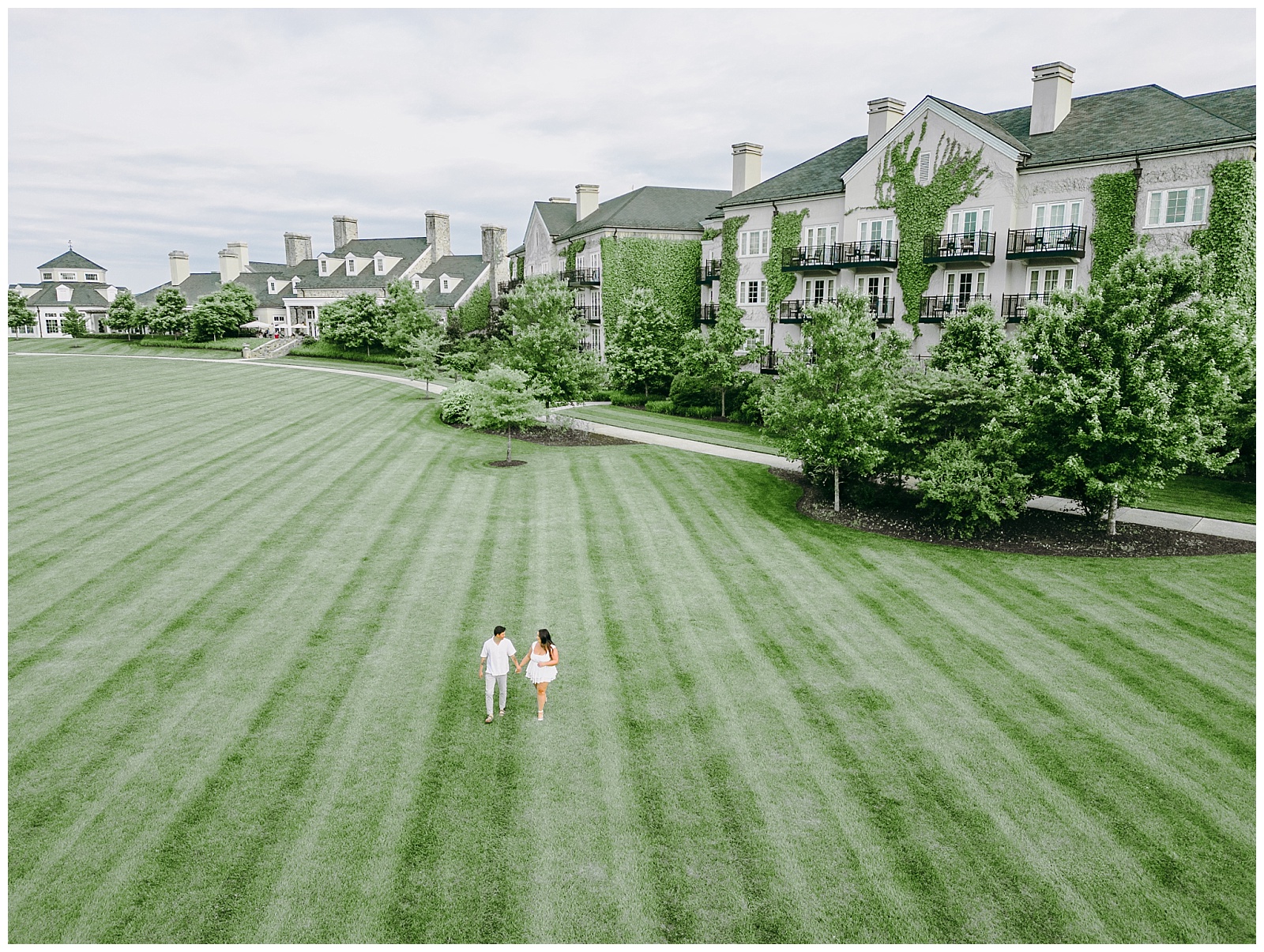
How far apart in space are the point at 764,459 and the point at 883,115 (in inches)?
835

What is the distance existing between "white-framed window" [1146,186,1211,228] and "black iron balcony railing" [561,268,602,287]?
34138 millimetres

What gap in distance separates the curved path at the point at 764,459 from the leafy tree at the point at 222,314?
18.5 m

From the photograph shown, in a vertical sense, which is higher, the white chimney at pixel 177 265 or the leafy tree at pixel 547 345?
the white chimney at pixel 177 265

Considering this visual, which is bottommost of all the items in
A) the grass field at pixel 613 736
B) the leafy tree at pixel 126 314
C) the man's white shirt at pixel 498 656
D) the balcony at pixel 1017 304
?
the grass field at pixel 613 736

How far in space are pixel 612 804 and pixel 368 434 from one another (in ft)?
92.3

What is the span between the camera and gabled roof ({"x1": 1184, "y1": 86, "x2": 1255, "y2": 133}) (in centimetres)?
3025

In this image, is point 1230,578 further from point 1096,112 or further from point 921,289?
point 1096,112

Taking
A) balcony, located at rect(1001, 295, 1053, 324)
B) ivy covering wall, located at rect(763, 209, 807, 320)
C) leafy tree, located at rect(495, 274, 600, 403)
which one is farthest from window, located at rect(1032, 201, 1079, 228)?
leafy tree, located at rect(495, 274, 600, 403)

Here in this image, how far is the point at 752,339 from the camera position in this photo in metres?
44.5

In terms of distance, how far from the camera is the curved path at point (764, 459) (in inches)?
856

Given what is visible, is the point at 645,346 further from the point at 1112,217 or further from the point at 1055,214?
the point at 1112,217

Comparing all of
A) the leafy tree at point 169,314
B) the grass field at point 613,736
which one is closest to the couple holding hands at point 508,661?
the grass field at point 613,736

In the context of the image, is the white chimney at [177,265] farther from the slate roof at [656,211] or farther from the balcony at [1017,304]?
the balcony at [1017,304]

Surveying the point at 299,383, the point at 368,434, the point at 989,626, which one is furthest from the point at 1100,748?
the point at 299,383
